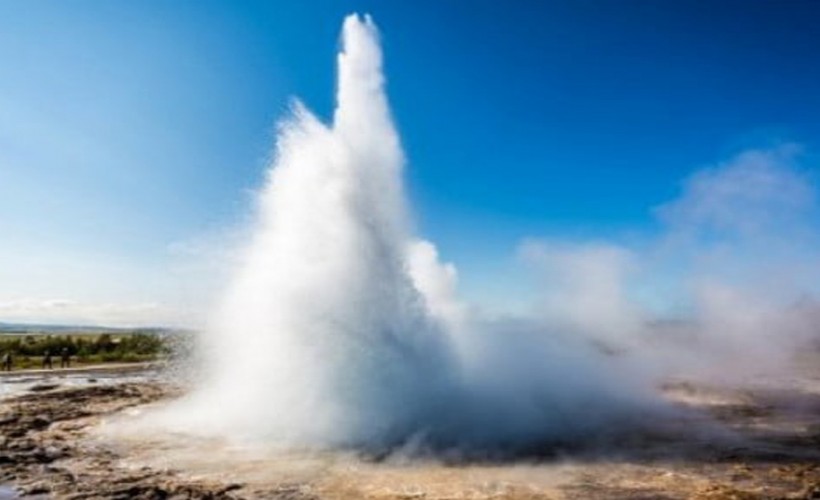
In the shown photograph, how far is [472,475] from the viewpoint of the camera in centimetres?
1197

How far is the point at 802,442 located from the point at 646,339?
3537cm

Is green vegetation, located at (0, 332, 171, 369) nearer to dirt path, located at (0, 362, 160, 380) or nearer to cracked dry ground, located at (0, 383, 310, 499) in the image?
dirt path, located at (0, 362, 160, 380)

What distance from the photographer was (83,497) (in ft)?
35.4

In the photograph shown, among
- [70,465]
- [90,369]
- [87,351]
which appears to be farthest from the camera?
[87,351]

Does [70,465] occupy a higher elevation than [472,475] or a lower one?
lower

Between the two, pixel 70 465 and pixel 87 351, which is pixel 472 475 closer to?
pixel 70 465

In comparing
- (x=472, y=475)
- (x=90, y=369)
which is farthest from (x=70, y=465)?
(x=90, y=369)

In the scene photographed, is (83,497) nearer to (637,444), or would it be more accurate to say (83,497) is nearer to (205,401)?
(205,401)

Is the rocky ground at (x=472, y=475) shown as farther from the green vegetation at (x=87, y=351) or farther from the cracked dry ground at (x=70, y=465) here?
the green vegetation at (x=87, y=351)

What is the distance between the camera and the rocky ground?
35.3ft

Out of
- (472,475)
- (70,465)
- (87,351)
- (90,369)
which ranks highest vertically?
(87,351)

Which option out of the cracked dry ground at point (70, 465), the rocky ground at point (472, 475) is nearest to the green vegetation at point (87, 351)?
the cracked dry ground at point (70, 465)

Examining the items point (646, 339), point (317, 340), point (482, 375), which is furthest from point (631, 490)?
point (646, 339)

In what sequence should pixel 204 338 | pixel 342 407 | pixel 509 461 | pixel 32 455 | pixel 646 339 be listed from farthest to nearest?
pixel 646 339 < pixel 204 338 < pixel 342 407 < pixel 32 455 < pixel 509 461
